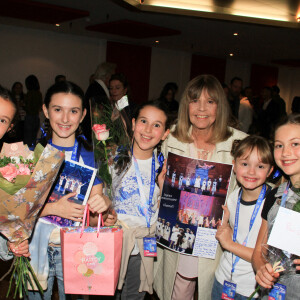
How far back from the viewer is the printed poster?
5.72 feet

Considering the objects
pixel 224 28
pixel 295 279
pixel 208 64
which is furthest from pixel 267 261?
pixel 208 64

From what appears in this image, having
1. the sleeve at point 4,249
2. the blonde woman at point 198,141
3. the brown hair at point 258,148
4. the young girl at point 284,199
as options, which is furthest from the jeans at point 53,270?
the brown hair at point 258,148

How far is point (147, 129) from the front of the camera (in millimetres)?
2084

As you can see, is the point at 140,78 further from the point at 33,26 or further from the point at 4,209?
the point at 4,209

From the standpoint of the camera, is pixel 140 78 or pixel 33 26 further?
pixel 140 78

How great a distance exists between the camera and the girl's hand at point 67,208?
68.2 inches

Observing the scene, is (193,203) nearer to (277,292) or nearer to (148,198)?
(148,198)

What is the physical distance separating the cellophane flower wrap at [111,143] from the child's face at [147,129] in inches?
5.9

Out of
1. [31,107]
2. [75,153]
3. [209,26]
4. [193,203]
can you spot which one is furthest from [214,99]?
[209,26]

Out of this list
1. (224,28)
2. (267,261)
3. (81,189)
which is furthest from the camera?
(224,28)

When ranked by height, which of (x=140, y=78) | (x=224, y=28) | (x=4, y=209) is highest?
(x=224, y=28)

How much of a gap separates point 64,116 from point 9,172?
0.52 m

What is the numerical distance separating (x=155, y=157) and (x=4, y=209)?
971mm

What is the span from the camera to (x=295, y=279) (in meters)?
1.57
